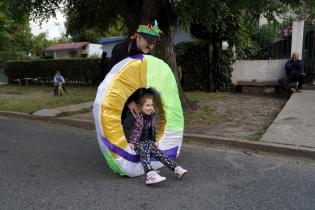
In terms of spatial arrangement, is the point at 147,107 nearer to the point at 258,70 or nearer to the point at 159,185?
the point at 159,185

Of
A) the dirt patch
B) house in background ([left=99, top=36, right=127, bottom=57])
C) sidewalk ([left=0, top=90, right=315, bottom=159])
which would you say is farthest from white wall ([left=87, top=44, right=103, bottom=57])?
sidewalk ([left=0, top=90, right=315, bottom=159])

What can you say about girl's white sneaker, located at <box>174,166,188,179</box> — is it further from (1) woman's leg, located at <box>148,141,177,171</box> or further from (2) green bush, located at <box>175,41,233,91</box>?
(2) green bush, located at <box>175,41,233,91</box>

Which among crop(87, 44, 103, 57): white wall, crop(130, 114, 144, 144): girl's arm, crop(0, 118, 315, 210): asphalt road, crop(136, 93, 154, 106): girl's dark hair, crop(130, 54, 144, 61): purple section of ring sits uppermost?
crop(87, 44, 103, 57): white wall

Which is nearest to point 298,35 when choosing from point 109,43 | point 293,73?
point 293,73

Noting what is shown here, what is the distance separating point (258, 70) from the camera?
557 inches

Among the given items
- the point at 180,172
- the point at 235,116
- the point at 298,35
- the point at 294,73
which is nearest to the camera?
the point at 180,172

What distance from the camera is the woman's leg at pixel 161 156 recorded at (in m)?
4.78

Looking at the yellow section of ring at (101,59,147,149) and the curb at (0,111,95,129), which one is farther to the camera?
the curb at (0,111,95,129)

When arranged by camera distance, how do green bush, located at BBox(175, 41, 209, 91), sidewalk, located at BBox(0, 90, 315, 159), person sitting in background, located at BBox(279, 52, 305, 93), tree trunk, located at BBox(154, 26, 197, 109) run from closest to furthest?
sidewalk, located at BBox(0, 90, 315, 159) < tree trunk, located at BBox(154, 26, 197, 109) < person sitting in background, located at BBox(279, 52, 305, 93) < green bush, located at BBox(175, 41, 209, 91)

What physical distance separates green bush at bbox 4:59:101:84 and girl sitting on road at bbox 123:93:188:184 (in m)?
14.9

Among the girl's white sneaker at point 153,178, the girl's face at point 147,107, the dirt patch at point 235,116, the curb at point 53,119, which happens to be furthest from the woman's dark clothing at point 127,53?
the curb at point 53,119

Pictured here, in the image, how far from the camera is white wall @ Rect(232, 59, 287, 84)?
45.0 ft

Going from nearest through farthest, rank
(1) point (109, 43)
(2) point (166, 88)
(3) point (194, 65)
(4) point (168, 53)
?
(2) point (166, 88), (4) point (168, 53), (3) point (194, 65), (1) point (109, 43)

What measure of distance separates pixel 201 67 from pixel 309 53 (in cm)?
392
